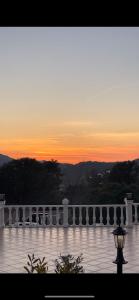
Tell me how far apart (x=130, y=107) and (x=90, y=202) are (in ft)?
26.0

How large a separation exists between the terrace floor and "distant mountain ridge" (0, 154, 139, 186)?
714 cm

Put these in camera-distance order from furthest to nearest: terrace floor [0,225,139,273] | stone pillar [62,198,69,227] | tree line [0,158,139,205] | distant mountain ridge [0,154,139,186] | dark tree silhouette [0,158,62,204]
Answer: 1. dark tree silhouette [0,158,62,204]
2. tree line [0,158,139,205]
3. distant mountain ridge [0,154,139,186]
4. stone pillar [62,198,69,227]
5. terrace floor [0,225,139,273]

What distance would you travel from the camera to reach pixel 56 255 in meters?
6.54

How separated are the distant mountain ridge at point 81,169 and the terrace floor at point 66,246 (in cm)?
714

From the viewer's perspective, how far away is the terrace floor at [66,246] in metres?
5.78

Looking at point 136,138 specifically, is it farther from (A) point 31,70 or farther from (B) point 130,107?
(A) point 31,70

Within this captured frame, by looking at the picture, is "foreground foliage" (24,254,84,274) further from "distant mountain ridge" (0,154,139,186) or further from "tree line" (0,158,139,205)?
"tree line" (0,158,139,205)

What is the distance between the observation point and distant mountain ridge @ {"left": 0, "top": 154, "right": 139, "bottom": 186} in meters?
16.4

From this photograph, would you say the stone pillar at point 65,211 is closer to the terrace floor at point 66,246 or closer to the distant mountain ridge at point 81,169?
the terrace floor at point 66,246

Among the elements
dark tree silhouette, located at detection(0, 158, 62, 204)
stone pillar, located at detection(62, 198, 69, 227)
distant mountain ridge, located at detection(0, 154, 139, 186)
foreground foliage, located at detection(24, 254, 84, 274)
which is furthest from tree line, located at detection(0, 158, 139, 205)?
foreground foliage, located at detection(24, 254, 84, 274)

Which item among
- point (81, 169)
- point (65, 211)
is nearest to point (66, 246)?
point (65, 211)

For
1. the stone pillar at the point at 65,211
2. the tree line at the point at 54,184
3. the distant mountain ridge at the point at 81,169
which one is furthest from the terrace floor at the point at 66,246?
the tree line at the point at 54,184

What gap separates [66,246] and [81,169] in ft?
31.9
